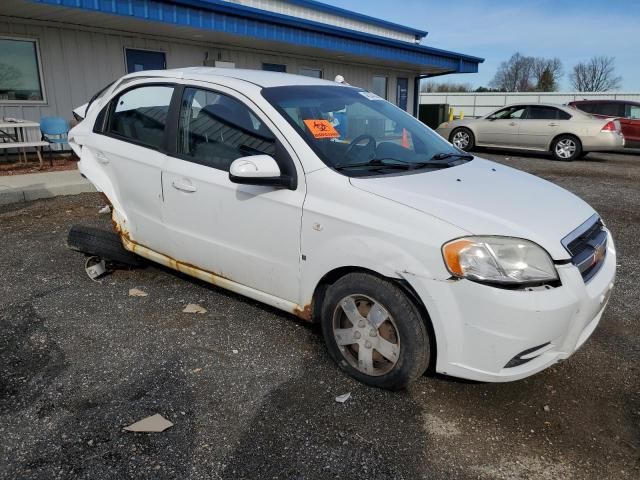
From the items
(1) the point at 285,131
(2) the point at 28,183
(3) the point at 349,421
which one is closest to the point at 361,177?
(1) the point at 285,131

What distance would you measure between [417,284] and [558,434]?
1.04 m

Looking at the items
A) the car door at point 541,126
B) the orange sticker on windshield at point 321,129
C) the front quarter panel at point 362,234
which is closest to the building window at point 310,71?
the car door at point 541,126

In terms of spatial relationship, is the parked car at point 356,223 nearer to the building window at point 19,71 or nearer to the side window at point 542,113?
the building window at point 19,71

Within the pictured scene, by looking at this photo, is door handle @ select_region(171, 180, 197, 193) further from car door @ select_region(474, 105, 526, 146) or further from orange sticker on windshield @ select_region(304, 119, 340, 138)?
car door @ select_region(474, 105, 526, 146)

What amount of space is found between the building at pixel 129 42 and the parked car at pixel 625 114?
23.2 ft

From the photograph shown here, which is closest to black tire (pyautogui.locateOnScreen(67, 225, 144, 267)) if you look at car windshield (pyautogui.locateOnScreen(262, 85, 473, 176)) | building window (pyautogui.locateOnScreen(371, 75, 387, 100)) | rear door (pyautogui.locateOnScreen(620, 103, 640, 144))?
car windshield (pyautogui.locateOnScreen(262, 85, 473, 176))

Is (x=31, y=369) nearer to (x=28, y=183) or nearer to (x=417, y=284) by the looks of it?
(x=417, y=284)

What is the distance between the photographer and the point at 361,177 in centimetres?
285

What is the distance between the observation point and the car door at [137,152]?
3686mm

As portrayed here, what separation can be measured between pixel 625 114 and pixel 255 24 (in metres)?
11.9

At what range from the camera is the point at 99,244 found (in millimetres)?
4223

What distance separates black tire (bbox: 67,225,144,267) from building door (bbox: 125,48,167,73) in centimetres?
840

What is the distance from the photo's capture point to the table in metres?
8.76

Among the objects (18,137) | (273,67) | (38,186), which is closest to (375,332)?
(38,186)
